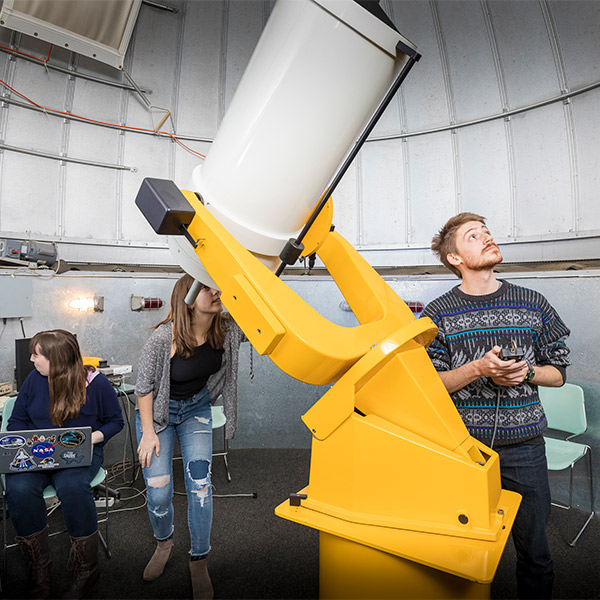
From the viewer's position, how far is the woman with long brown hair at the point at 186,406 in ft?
6.49

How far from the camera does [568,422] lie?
3018 mm

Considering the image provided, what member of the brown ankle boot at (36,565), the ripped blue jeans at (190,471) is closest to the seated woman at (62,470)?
the brown ankle boot at (36,565)

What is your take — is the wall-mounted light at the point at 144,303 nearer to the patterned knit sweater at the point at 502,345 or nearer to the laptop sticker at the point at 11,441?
the laptop sticker at the point at 11,441

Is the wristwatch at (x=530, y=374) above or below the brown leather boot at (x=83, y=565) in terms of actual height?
above

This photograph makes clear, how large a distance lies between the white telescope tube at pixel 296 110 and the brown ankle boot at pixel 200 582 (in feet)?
5.29

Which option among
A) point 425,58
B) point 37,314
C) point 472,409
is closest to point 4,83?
point 37,314

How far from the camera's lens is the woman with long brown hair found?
6.49 ft

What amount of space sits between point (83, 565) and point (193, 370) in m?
1.08

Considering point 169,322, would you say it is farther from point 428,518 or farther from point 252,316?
point 428,518

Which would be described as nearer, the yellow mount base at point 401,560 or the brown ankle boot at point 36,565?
the yellow mount base at point 401,560

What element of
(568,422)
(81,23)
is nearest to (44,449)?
(568,422)

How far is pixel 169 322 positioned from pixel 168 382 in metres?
0.29

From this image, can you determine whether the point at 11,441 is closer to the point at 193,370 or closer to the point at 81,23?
the point at 193,370

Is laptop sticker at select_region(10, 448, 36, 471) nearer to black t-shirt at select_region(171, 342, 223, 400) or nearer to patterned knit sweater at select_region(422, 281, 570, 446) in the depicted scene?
black t-shirt at select_region(171, 342, 223, 400)
